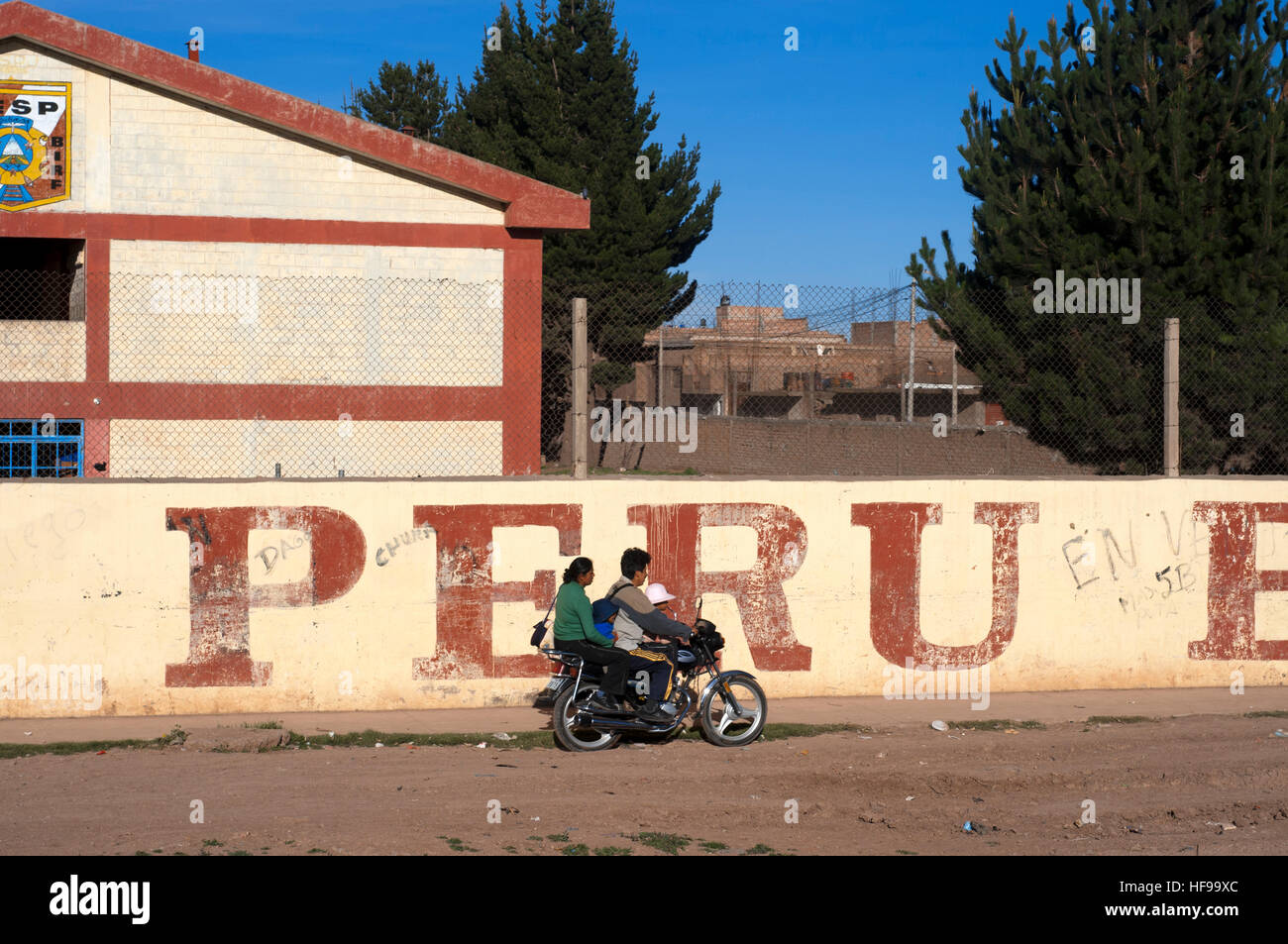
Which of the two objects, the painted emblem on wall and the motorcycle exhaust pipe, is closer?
the motorcycle exhaust pipe

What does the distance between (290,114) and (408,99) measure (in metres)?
30.0

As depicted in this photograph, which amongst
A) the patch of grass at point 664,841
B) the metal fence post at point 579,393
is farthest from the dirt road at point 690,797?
the metal fence post at point 579,393

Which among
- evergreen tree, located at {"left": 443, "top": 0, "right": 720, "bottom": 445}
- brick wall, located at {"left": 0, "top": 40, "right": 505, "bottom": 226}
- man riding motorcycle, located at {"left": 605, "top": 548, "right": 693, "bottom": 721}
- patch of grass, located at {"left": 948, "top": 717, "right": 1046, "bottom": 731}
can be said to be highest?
evergreen tree, located at {"left": 443, "top": 0, "right": 720, "bottom": 445}

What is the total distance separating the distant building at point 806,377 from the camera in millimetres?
32250

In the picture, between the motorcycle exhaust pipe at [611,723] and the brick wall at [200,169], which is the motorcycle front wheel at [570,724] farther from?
the brick wall at [200,169]

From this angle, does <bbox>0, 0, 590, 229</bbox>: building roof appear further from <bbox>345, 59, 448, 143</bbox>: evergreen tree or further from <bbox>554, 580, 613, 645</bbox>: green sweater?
<bbox>345, 59, 448, 143</bbox>: evergreen tree

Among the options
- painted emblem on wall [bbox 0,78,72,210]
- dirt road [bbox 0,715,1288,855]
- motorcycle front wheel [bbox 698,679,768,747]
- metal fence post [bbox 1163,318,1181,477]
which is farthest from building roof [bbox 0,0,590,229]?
dirt road [bbox 0,715,1288,855]

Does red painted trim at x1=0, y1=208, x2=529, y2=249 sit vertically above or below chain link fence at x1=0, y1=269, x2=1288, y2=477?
above

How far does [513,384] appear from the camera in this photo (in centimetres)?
1644

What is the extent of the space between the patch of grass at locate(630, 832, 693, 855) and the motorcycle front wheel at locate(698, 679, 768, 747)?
221 cm

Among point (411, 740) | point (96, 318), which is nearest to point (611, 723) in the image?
point (411, 740)

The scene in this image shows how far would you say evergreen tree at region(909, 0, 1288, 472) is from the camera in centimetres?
1545
